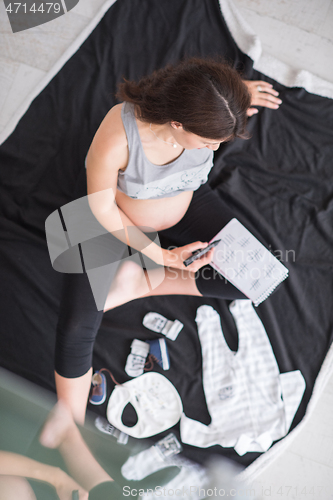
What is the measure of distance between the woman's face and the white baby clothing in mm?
721

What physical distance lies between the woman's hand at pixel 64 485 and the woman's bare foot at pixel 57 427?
0.09 m

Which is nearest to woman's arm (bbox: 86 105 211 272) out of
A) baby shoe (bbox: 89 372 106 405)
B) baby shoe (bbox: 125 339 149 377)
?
baby shoe (bbox: 125 339 149 377)

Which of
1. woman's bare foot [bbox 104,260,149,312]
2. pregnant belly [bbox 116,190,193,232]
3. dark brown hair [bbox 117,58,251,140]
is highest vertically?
dark brown hair [bbox 117,58,251,140]

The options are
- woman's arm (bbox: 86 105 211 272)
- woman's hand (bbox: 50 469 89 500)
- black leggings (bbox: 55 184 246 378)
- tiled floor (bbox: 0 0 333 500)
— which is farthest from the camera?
tiled floor (bbox: 0 0 333 500)

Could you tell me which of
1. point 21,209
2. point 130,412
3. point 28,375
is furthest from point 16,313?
point 130,412

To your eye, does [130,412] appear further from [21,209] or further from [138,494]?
[21,209]

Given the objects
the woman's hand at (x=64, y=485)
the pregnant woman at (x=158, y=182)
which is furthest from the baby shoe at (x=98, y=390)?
the woman's hand at (x=64, y=485)

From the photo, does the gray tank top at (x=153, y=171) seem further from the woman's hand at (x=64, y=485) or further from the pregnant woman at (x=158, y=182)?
the woman's hand at (x=64, y=485)

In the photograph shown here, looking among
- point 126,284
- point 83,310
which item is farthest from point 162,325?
point 83,310

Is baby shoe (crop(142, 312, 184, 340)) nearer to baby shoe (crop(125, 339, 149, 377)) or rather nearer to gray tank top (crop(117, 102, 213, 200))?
baby shoe (crop(125, 339, 149, 377))

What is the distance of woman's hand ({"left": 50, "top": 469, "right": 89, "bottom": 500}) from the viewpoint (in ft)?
2.36

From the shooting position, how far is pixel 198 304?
144 cm

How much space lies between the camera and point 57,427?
98 centimetres

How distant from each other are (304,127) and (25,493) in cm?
161
